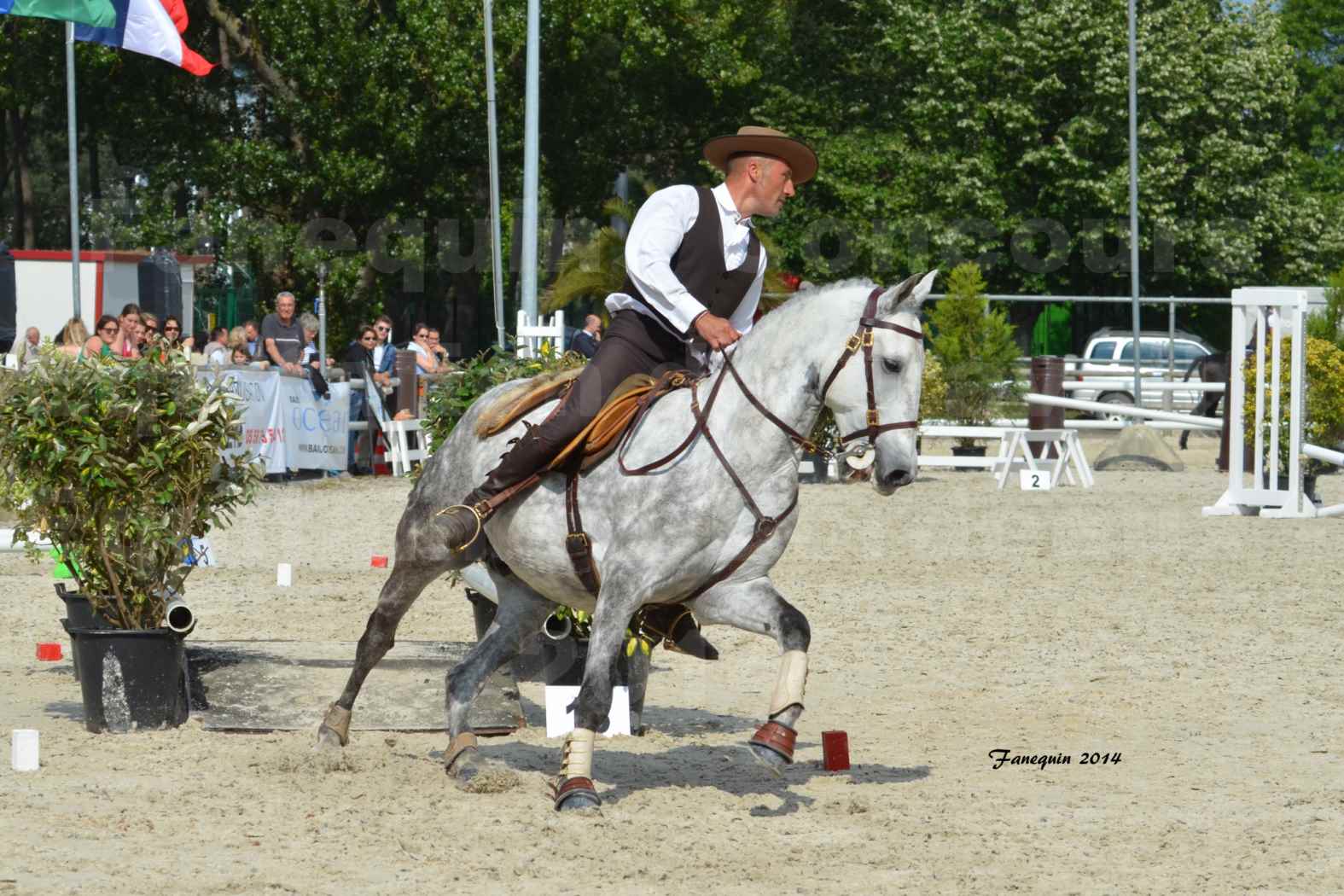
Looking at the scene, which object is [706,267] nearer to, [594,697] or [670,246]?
[670,246]

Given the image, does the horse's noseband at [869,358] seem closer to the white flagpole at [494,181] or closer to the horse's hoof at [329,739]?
the horse's hoof at [329,739]

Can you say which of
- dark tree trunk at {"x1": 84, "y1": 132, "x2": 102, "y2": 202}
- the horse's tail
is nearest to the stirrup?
the horse's tail

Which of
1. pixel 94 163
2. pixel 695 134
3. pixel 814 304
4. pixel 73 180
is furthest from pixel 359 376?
pixel 94 163

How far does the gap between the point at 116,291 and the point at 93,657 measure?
20.3 metres

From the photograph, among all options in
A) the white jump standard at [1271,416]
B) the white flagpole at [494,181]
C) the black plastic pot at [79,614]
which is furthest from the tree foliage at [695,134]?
the black plastic pot at [79,614]

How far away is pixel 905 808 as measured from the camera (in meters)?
6.84

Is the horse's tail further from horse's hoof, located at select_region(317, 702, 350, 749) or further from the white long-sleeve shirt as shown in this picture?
horse's hoof, located at select_region(317, 702, 350, 749)

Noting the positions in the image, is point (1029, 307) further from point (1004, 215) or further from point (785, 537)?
point (785, 537)

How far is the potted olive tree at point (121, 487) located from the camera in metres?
8.22

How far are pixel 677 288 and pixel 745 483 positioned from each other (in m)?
0.75

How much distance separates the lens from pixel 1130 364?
3731 centimetres

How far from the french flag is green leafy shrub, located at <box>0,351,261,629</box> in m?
14.7

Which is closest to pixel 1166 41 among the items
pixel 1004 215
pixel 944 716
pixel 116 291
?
pixel 1004 215

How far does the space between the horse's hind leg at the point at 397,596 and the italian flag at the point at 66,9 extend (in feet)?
50.4
